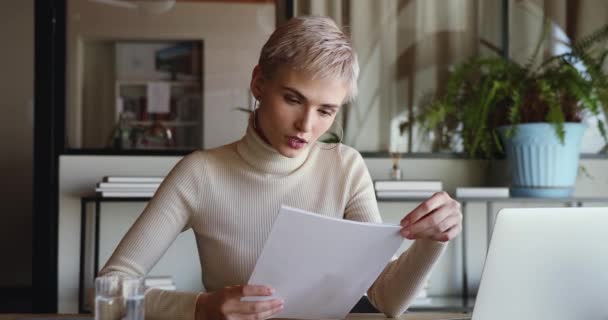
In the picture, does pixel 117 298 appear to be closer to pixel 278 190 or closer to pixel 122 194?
pixel 278 190

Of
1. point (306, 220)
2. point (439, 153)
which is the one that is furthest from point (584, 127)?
point (306, 220)

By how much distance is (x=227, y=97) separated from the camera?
4.73m

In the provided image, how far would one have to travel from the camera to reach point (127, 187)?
9.41ft

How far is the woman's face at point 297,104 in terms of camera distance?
131 centimetres

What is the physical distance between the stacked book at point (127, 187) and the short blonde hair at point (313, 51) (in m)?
1.61

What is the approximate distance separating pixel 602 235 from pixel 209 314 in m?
0.60

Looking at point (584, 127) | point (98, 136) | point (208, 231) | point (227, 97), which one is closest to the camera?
point (208, 231)

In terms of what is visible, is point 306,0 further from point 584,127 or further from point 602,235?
point 602,235

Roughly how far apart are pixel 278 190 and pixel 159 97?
3.80 metres

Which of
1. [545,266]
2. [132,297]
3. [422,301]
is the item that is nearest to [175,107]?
[422,301]

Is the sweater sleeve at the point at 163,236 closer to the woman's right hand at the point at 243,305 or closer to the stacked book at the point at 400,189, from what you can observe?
the woman's right hand at the point at 243,305

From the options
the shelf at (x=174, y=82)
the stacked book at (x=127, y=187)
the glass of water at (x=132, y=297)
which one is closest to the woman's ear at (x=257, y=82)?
the glass of water at (x=132, y=297)

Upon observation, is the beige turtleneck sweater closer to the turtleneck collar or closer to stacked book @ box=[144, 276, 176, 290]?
the turtleneck collar

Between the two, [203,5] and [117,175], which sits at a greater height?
[203,5]
